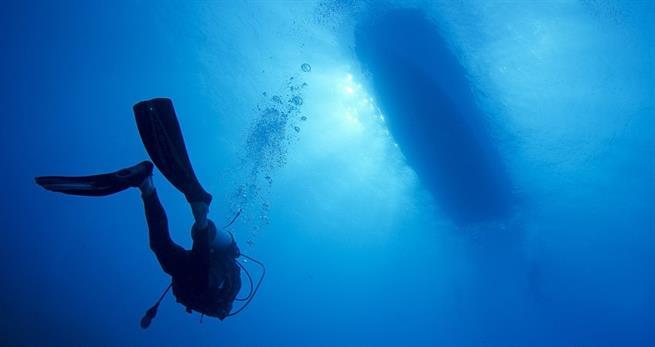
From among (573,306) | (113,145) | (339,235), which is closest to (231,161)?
(113,145)

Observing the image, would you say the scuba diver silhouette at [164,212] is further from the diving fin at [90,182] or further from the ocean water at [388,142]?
the ocean water at [388,142]

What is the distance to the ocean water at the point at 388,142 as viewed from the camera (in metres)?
11.1

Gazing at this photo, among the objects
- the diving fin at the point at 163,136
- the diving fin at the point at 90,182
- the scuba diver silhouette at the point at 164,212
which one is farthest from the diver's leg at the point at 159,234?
the diving fin at the point at 163,136

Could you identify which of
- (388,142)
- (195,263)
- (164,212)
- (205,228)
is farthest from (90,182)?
(388,142)

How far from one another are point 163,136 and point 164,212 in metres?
1.05

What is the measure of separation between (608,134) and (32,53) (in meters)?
23.7

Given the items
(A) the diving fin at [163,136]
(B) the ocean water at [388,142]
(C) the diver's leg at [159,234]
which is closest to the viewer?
(A) the diving fin at [163,136]

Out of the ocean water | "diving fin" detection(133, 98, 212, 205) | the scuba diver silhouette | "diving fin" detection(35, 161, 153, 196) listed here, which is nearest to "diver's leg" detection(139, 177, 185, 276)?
the scuba diver silhouette

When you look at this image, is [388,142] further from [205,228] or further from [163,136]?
[163,136]

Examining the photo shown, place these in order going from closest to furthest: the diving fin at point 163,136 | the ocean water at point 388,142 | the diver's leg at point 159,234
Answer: the diving fin at point 163,136 → the diver's leg at point 159,234 → the ocean water at point 388,142

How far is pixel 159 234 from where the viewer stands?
4.08 m

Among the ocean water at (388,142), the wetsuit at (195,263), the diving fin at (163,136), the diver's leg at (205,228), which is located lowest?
the wetsuit at (195,263)

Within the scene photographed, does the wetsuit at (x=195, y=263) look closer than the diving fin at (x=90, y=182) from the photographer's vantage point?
No

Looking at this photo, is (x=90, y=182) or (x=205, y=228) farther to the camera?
(x=205, y=228)
